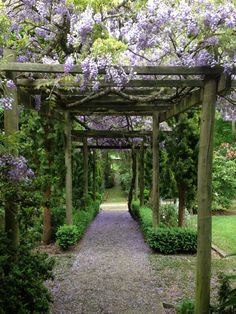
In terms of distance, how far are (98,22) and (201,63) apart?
1159 millimetres

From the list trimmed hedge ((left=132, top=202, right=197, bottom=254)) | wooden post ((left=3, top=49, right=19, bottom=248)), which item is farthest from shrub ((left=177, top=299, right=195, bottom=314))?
trimmed hedge ((left=132, top=202, right=197, bottom=254))

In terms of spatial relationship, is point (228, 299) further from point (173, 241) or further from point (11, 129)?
point (173, 241)

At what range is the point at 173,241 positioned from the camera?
8.01 meters

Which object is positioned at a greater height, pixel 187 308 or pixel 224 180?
pixel 224 180

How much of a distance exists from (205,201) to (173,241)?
3942mm

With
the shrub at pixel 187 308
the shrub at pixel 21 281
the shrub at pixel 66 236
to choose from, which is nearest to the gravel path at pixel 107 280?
the shrub at pixel 66 236

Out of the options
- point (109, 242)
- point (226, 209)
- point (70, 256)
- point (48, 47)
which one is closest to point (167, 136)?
point (109, 242)

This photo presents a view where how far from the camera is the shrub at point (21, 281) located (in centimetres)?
347

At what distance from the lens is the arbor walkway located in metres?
4.95

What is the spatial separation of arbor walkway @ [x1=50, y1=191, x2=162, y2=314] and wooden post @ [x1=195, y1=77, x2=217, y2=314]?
2.58 ft

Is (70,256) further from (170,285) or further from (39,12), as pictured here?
(39,12)

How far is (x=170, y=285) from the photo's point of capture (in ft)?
19.1

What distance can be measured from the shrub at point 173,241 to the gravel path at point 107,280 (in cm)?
34

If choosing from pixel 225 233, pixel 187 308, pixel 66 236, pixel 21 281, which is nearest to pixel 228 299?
pixel 187 308
